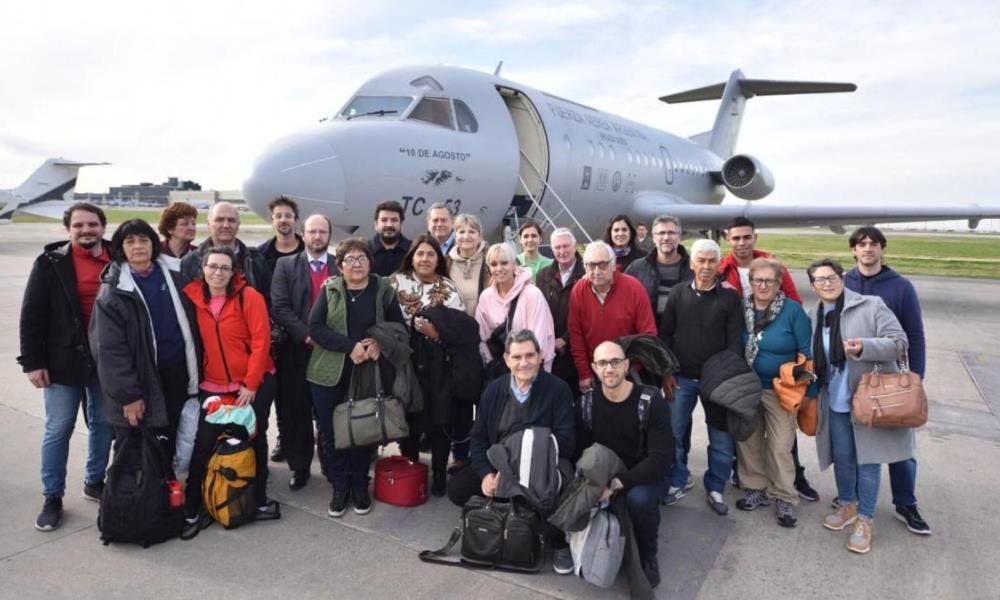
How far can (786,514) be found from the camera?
3.91 m

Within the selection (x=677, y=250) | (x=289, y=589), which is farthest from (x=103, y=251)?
(x=677, y=250)

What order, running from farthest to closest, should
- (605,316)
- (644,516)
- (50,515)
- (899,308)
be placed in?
(605,316) < (899,308) < (50,515) < (644,516)

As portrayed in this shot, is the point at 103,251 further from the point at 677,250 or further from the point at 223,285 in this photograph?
the point at 677,250

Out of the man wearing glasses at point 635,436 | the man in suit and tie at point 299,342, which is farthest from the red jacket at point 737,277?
the man in suit and tie at point 299,342

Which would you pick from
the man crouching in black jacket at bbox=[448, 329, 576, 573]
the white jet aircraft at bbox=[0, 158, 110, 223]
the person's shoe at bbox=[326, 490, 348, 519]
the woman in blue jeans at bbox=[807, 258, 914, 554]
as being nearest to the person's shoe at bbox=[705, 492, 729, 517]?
the woman in blue jeans at bbox=[807, 258, 914, 554]

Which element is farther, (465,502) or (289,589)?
(465,502)

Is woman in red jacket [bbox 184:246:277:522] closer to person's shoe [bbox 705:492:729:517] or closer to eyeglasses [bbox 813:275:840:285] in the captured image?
person's shoe [bbox 705:492:729:517]

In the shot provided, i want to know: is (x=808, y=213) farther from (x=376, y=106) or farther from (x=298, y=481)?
(x=298, y=481)

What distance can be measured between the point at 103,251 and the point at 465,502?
293 cm

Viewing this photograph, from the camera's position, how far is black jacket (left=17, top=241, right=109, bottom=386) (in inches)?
143

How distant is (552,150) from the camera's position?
9.88 m

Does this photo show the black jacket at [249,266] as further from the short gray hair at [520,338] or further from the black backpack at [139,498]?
the short gray hair at [520,338]

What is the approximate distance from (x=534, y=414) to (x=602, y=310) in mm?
1021

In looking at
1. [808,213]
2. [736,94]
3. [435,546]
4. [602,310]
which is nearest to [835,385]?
[602,310]
